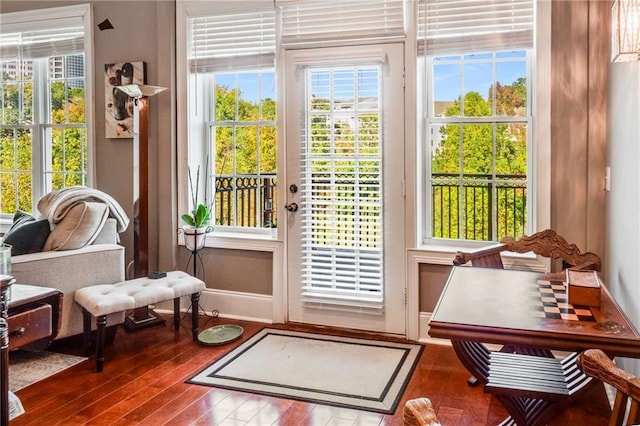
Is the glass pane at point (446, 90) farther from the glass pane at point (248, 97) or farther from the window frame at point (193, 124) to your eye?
the glass pane at point (248, 97)

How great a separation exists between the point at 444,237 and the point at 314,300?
1031 millimetres

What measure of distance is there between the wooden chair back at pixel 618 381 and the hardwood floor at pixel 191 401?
1429 mm

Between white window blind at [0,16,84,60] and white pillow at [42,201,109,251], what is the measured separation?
177 cm

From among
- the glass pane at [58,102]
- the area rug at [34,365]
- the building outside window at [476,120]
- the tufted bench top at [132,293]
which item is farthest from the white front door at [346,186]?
the glass pane at [58,102]

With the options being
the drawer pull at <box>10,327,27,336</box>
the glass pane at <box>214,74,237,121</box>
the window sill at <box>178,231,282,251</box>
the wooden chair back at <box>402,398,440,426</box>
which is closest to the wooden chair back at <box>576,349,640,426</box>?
the wooden chair back at <box>402,398,440,426</box>

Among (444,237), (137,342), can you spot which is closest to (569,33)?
(444,237)

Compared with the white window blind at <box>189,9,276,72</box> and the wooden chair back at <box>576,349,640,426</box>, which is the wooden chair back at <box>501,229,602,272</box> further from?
the white window blind at <box>189,9,276,72</box>

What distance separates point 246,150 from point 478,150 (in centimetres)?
175

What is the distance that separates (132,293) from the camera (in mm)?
3344

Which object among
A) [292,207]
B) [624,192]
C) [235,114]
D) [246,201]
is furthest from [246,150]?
[624,192]

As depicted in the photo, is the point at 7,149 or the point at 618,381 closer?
the point at 618,381

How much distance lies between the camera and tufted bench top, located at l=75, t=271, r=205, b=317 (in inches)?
122

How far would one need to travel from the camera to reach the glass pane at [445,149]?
12.0 ft

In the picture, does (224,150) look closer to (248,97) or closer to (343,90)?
(248,97)
